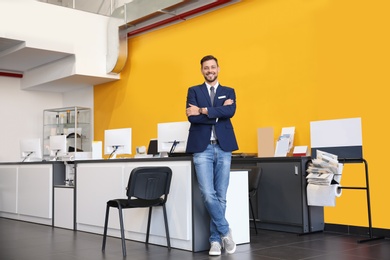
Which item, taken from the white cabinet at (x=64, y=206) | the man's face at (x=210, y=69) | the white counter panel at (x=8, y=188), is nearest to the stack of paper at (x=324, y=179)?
the man's face at (x=210, y=69)

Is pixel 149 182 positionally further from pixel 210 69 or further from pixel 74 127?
pixel 74 127

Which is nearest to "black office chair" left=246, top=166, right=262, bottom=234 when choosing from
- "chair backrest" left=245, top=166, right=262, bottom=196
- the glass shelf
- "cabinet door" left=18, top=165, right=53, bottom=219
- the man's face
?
"chair backrest" left=245, top=166, right=262, bottom=196

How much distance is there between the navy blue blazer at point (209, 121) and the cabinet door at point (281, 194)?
5.30 ft

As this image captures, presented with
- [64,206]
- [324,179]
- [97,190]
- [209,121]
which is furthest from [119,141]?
[324,179]

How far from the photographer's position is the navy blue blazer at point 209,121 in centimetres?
400

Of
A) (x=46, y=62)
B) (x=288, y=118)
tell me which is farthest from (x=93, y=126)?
(x=288, y=118)

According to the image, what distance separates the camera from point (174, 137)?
199 inches

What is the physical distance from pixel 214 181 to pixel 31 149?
166 inches

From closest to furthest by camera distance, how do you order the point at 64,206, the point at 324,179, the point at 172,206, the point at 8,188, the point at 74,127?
1. the point at 172,206
2. the point at 324,179
3. the point at 64,206
4. the point at 8,188
5. the point at 74,127

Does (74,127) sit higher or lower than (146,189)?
higher

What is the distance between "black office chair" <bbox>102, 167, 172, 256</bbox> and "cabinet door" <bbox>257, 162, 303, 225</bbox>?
5.63 feet

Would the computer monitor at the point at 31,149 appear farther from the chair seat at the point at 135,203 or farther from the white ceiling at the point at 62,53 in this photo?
the chair seat at the point at 135,203

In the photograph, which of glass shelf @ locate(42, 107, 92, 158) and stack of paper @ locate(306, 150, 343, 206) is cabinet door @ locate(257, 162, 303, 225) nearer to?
stack of paper @ locate(306, 150, 343, 206)

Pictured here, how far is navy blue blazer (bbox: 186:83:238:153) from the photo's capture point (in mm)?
3996
